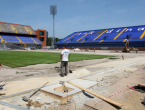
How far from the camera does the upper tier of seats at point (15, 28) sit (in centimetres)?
7444

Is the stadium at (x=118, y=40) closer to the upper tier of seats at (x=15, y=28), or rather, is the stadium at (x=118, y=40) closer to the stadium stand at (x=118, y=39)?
the stadium stand at (x=118, y=39)

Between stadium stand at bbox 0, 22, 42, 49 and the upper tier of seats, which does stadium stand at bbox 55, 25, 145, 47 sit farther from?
the upper tier of seats

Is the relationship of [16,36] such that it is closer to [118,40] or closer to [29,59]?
[118,40]

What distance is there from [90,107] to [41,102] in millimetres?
1639

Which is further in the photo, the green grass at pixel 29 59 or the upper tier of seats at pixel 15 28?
the upper tier of seats at pixel 15 28

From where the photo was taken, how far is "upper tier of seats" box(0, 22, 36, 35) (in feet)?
244

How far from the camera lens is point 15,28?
261ft

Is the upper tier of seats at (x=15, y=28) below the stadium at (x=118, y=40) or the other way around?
the other way around

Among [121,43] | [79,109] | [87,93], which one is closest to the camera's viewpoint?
[79,109]

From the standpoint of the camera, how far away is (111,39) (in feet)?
201

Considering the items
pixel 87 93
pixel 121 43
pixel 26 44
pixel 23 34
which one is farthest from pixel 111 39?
pixel 87 93

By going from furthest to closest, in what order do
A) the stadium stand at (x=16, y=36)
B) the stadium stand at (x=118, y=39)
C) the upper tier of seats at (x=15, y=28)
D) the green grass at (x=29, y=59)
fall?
the upper tier of seats at (x=15, y=28), the stadium stand at (x=16, y=36), the stadium stand at (x=118, y=39), the green grass at (x=29, y=59)

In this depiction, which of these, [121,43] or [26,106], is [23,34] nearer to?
[121,43]

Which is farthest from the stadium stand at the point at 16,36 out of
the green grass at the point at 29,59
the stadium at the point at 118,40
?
the green grass at the point at 29,59
